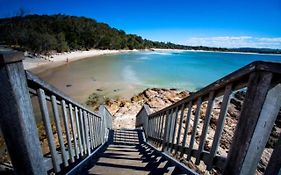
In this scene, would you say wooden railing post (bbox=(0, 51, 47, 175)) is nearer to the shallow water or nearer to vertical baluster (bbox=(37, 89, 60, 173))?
vertical baluster (bbox=(37, 89, 60, 173))

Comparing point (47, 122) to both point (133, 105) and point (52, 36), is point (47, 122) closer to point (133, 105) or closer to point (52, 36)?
point (133, 105)

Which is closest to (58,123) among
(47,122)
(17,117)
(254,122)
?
(47,122)

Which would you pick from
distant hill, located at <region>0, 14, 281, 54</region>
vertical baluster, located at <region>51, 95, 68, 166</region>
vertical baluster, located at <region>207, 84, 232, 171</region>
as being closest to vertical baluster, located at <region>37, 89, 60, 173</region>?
vertical baluster, located at <region>51, 95, 68, 166</region>

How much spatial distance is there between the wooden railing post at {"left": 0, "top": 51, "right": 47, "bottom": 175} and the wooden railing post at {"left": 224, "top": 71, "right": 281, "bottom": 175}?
154 cm

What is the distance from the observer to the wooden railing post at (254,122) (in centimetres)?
118

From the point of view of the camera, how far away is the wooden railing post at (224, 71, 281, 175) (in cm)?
118

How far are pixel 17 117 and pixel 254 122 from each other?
1619 millimetres

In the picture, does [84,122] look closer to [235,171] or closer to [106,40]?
[235,171]

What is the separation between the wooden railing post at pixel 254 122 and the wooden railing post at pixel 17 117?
5.04ft

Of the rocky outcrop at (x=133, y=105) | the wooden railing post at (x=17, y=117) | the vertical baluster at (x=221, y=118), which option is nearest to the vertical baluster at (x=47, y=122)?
the wooden railing post at (x=17, y=117)

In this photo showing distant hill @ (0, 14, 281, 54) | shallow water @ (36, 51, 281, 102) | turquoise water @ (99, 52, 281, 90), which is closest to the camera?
shallow water @ (36, 51, 281, 102)

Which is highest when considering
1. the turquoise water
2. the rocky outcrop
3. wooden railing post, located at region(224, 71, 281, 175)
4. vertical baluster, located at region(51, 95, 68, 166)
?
wooden railing post, located at region(224, 71, 281, 175)

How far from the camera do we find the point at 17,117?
132cm

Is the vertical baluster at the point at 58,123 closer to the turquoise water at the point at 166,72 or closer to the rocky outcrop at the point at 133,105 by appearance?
the turquoise water at the point at 166,72
